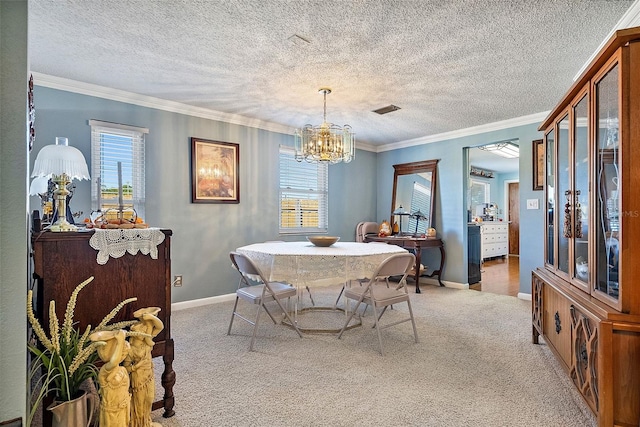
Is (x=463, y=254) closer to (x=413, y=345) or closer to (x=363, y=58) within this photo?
(x=413, y=345)

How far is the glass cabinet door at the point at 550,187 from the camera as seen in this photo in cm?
262

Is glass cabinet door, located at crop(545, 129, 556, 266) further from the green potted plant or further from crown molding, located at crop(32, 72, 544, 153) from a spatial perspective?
the green potted plant

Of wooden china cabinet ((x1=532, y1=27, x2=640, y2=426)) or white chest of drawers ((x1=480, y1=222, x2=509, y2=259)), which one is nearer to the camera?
wooden china cabinet ((x1=532, y1=27, x2=640, y2=426))

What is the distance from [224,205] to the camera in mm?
4262

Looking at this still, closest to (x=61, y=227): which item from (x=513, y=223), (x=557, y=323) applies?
(x=557, y=323)

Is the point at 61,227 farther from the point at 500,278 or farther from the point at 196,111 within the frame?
the point at 500,278

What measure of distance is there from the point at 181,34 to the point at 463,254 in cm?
449

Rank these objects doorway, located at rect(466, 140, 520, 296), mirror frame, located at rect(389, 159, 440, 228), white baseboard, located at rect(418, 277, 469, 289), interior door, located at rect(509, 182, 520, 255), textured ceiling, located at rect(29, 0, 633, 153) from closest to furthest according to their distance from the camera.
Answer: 1. textured ceiling, located at rect(29, 0, 633, 153)
2. white baseboard, located at rect(418, 277, 469, 289)
3. mirror frame, located at rect(389, 159, 440, 228)
4. doorway, located at rect(466, 140, 520, 296)
5. interior door, located at rect(509, 182, 520, 255)

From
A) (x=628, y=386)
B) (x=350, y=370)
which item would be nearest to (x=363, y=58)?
(x=350, y=370)

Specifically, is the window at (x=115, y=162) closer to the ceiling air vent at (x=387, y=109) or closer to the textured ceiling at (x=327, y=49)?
the textured ceiling at (x=327, y=49)

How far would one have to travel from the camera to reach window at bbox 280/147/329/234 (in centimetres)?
493

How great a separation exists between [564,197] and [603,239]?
2.43 feet

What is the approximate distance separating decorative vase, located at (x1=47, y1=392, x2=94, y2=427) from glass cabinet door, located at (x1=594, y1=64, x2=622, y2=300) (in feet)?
7.50
